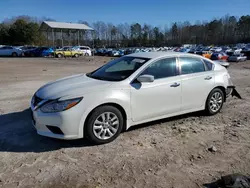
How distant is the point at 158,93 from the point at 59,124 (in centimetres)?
195

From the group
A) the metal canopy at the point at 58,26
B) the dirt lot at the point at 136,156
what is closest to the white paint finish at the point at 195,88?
the dirt lot at the point at 136,156

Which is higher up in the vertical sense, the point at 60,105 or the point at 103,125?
the point at 60,105

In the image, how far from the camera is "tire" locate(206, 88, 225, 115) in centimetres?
569

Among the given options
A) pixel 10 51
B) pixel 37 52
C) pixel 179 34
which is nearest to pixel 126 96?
pixel 37 52

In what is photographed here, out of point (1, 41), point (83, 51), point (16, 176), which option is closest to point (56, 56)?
point (83, 51)

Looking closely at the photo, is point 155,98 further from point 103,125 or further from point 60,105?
point 60,105

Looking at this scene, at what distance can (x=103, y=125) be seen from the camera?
4.25m

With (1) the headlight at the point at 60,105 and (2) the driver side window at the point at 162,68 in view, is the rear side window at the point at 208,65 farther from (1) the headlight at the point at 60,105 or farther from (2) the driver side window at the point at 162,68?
(1) the headlight at the point at 60,105

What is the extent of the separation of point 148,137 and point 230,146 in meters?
1.43

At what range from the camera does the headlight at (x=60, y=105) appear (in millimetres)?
3992

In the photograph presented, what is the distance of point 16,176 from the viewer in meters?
3.36

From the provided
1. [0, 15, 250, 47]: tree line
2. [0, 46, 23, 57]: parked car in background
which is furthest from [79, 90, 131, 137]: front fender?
[0, 15, 250, 47]: tree line

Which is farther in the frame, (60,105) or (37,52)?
(37,52)

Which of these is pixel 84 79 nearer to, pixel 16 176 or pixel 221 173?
pixel 16 176
